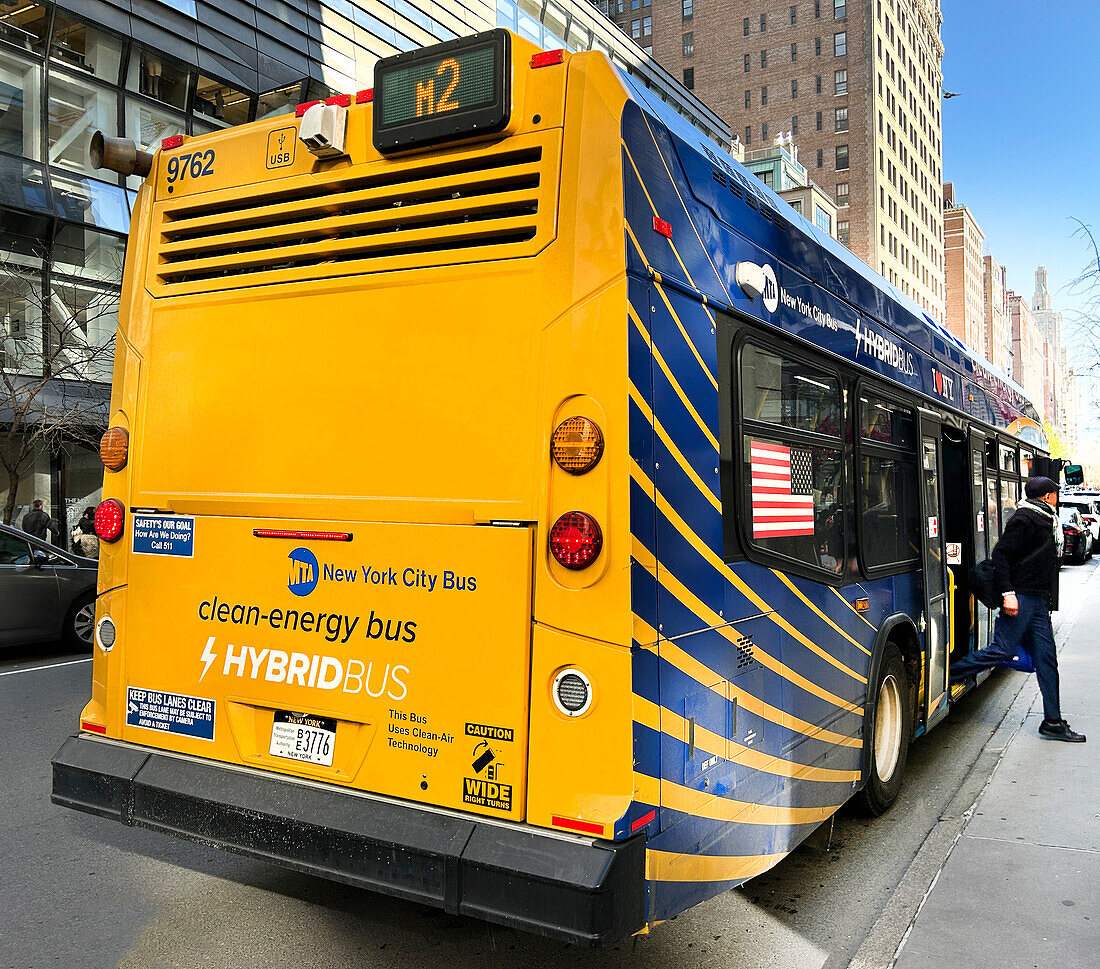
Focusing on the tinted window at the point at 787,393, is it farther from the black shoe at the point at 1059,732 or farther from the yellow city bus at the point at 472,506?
the black shoe at the point at 1059,732

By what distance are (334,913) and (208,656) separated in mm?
1344

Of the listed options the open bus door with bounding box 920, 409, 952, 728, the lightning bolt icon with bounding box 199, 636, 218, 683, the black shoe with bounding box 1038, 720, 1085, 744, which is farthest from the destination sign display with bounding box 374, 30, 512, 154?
the black shoe with bounding box 1038, 720, 1085, 744

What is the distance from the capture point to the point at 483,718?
10.4 feet

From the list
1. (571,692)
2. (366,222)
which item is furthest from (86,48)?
(571,692)

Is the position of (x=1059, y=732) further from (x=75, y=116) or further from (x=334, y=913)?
(x=75, y=116)

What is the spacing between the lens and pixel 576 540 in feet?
9.91

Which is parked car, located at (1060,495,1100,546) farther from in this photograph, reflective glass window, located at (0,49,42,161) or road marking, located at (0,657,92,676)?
reflective glass window, located at (0,49,42,161)

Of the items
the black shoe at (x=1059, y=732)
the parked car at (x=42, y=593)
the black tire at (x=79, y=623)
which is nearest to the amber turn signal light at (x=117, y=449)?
the black shoe at (x=1059, y=732)

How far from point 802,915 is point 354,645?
7.95ft

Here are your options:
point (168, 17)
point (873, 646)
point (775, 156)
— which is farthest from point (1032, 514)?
point (775, 156)

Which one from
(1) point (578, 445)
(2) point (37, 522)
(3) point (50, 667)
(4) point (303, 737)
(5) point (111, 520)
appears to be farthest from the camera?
(2) point (37, 522)

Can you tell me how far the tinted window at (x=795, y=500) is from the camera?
149 inches

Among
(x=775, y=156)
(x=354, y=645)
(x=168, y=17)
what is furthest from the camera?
(x=775, y=156)

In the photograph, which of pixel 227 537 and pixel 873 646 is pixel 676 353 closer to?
pixel 227 537
